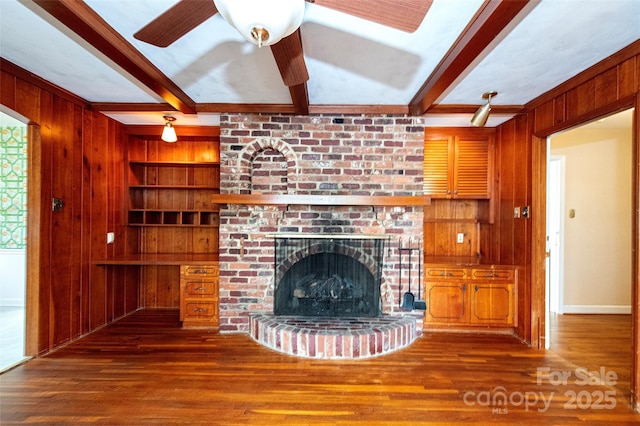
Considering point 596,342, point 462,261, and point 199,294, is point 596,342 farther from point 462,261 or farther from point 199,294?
point 199,294

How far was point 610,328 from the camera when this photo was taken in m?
3.25

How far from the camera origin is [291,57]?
66.1 inches

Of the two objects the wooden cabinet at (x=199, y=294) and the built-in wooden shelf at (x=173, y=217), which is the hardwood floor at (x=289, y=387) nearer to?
the wooden cabinet at (x=199, y=294)

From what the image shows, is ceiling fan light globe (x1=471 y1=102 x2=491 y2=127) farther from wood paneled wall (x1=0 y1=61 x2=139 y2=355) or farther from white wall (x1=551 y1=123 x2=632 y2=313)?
wood paneled wall (x1=0 y1=61 x2=139 y2=355)

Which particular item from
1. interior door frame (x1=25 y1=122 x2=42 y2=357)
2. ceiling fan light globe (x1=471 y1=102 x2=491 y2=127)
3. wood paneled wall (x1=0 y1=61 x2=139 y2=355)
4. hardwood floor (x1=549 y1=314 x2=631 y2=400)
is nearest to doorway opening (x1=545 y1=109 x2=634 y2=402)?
hardwood floor (x1=549 y1=314 x2=631 y2=400)

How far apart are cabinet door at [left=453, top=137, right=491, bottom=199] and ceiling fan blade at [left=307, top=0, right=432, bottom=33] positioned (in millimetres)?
2505

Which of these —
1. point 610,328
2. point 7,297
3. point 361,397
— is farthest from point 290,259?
point 7,297

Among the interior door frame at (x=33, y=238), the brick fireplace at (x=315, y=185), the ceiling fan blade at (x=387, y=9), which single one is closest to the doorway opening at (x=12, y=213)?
the interior door frame at (x=33, y=238)

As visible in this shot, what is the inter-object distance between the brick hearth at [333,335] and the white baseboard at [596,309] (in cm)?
240

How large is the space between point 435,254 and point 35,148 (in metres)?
4.11

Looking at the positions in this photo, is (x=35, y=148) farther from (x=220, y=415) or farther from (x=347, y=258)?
(x=347, y=258)

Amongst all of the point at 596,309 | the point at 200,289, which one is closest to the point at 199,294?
the point at 200,289

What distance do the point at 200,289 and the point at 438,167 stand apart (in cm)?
299

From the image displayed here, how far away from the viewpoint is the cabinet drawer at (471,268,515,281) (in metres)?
3.01
